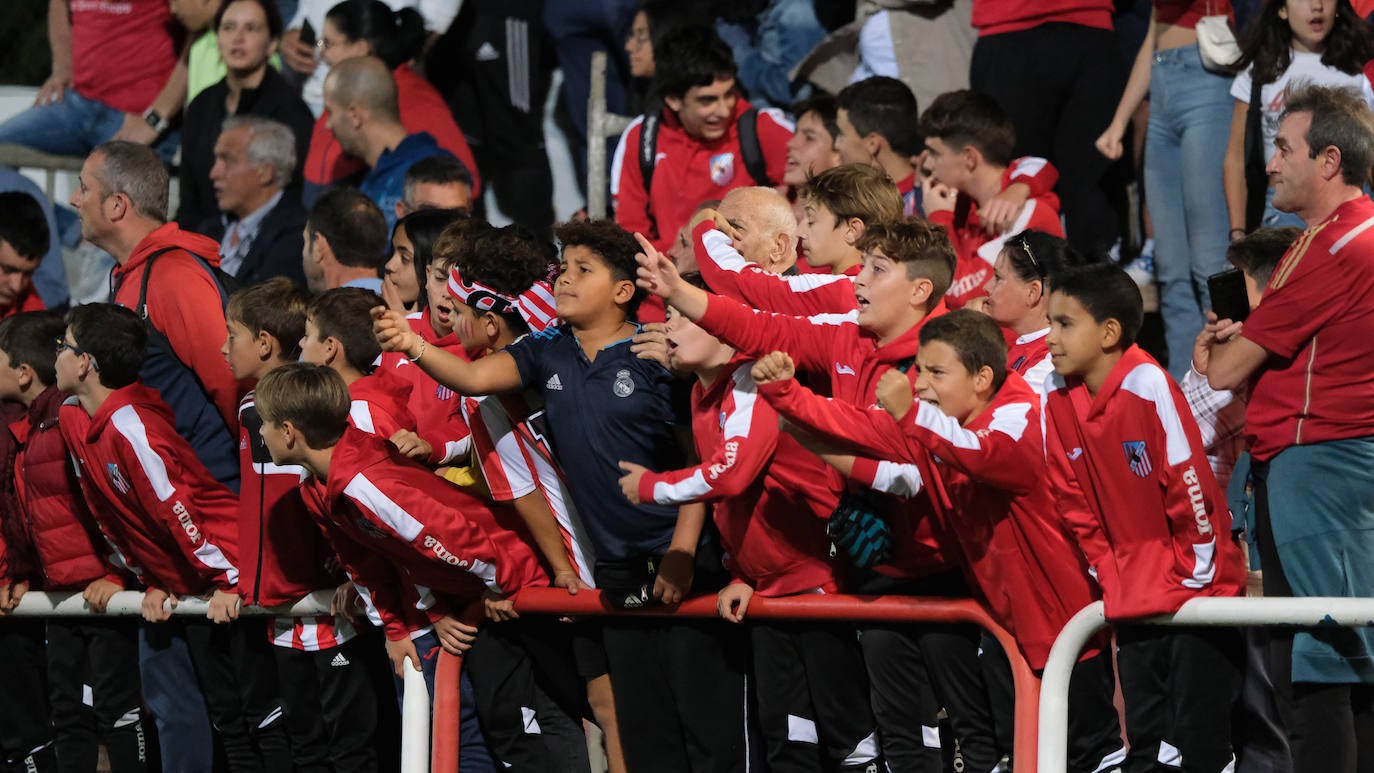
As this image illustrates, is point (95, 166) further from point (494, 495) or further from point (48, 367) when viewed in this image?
point (494, 495)

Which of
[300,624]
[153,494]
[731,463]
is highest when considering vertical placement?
[731,463]

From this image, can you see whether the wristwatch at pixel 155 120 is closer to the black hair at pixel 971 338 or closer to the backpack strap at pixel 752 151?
the backpack strap at pixel 752 151

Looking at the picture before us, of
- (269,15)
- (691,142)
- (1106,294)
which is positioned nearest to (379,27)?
(269,15)

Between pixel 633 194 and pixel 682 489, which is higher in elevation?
pixel 633 194

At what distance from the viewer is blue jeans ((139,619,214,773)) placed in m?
6.20

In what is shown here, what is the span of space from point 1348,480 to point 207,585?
12.4 ft

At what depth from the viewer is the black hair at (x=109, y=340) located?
605 cm

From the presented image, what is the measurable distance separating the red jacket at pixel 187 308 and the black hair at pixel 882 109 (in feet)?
8.62

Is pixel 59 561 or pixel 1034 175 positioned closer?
pixel 59 561

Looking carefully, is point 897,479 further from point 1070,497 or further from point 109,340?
point 109,340

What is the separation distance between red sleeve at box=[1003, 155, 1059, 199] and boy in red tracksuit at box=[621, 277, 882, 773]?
7.22 feet

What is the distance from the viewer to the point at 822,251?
5.59 m

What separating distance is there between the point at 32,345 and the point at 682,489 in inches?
124

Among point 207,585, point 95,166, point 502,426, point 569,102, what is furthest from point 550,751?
point 569,102
